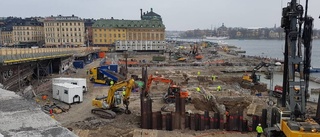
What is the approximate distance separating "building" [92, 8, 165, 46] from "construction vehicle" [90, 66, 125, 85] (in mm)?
67345

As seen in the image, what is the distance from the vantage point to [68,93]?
29.1m

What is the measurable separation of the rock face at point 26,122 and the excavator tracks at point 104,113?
53.4 feet

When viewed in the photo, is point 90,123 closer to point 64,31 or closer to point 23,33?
point 64,31

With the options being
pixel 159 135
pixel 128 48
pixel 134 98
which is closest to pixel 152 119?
pixel 159 135

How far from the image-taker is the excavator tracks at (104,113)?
2470cm

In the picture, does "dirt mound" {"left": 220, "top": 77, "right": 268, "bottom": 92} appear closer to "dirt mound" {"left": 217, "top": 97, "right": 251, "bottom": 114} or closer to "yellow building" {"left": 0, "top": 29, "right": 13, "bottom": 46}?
"dirt mound" {"left": 217, "top": 97, "right": 251, "bottom": 114}

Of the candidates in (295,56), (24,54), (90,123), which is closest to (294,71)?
(295,56)

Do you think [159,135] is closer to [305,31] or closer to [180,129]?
[180,129]

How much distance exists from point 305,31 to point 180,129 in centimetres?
1069

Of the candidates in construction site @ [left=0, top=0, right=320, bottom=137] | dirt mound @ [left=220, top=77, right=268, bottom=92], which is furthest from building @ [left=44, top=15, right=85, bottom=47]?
dirt mound @ [left=220, top=77, right=268, bottom=92]

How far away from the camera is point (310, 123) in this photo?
1405 cm

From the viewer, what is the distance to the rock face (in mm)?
6383

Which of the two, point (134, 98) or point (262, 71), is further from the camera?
point (262, 71)

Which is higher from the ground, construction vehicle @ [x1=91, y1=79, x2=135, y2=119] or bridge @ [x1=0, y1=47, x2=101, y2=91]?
bridge @ [x1=0, y1=47, x2=101, y2=91]
